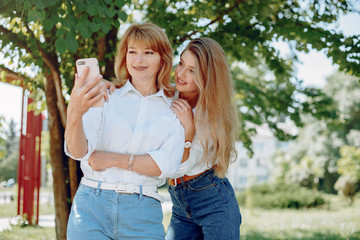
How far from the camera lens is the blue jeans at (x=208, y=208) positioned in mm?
2725

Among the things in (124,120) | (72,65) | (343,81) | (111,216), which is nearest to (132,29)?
(124,120)

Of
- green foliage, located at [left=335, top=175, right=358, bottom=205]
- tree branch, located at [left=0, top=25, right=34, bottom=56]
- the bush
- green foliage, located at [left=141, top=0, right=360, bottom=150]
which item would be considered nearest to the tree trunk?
tree branch, located at [left=0, top=25, right=34, bottom=56]

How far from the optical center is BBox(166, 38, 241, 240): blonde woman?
8.65 feet

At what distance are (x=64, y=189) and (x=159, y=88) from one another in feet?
7.62

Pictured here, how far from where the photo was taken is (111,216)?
2068 mm

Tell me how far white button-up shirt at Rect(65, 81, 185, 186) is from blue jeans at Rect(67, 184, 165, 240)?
0.09 m

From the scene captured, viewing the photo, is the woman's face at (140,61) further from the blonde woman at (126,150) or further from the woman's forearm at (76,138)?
the woman's forearm at (76,138)

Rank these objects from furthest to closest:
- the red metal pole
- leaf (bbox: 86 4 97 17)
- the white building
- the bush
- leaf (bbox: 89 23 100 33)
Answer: the white building < the bush < the red metal pole < leaf (bbox: 89 23 100 33) < leaf (bbox: 86 4 97 17)

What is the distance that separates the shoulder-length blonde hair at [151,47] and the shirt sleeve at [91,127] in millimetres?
387

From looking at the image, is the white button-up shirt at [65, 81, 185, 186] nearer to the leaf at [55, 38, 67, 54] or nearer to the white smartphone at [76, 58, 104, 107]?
the white smartphone at [76, 58, 104, 107]

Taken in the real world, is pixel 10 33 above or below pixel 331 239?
above

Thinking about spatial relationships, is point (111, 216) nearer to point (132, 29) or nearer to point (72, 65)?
point (132, 29)

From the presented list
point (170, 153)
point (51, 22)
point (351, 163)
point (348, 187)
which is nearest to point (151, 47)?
point (170, 153)

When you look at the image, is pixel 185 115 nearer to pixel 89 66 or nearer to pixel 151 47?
pixel 151 47
